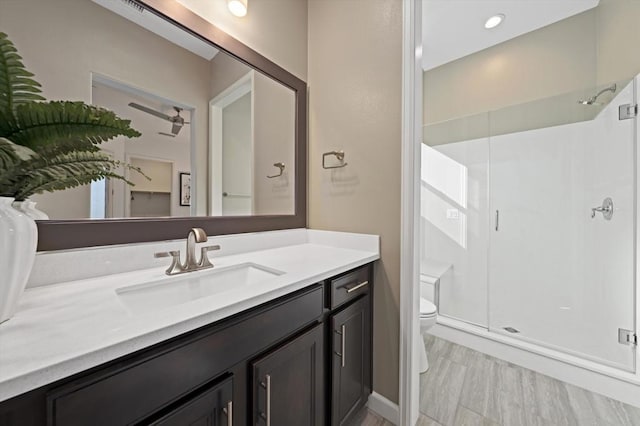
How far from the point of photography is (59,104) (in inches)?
20.4

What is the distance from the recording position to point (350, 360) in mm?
1163

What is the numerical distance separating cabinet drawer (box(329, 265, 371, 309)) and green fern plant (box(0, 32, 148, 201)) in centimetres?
86

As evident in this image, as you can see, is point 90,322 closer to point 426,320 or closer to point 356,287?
point 356,287

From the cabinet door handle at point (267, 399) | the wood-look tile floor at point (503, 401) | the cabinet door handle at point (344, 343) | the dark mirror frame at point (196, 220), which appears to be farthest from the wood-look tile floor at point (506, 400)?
the dark mirror frame at point (196, 220)

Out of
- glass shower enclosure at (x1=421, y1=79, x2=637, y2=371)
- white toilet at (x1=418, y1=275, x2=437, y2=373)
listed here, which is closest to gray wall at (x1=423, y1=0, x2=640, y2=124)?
glass shower enclosure at (x1=421, y1=79, x2=637, y2=371)

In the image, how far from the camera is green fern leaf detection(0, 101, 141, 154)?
52cm

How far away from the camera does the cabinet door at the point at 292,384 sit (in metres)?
0.73

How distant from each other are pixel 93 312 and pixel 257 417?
20.4 inches

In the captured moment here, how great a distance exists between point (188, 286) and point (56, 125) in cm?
63

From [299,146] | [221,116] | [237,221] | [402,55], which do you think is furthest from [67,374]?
[402,55]

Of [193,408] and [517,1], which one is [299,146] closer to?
[193,408]

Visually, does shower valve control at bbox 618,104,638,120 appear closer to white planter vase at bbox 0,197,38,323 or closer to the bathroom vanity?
the bathroom vanity

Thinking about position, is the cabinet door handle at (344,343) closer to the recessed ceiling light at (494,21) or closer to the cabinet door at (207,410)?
the cabinet door at (207,410)

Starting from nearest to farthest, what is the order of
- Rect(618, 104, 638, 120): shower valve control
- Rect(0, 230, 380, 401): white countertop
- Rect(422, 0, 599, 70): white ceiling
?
Rect(0, 230, 380, 401): white countertop, Rect(618, 104, 638, 120): shower valve control, Rect(422, 0, 599, 70): white ceiling
